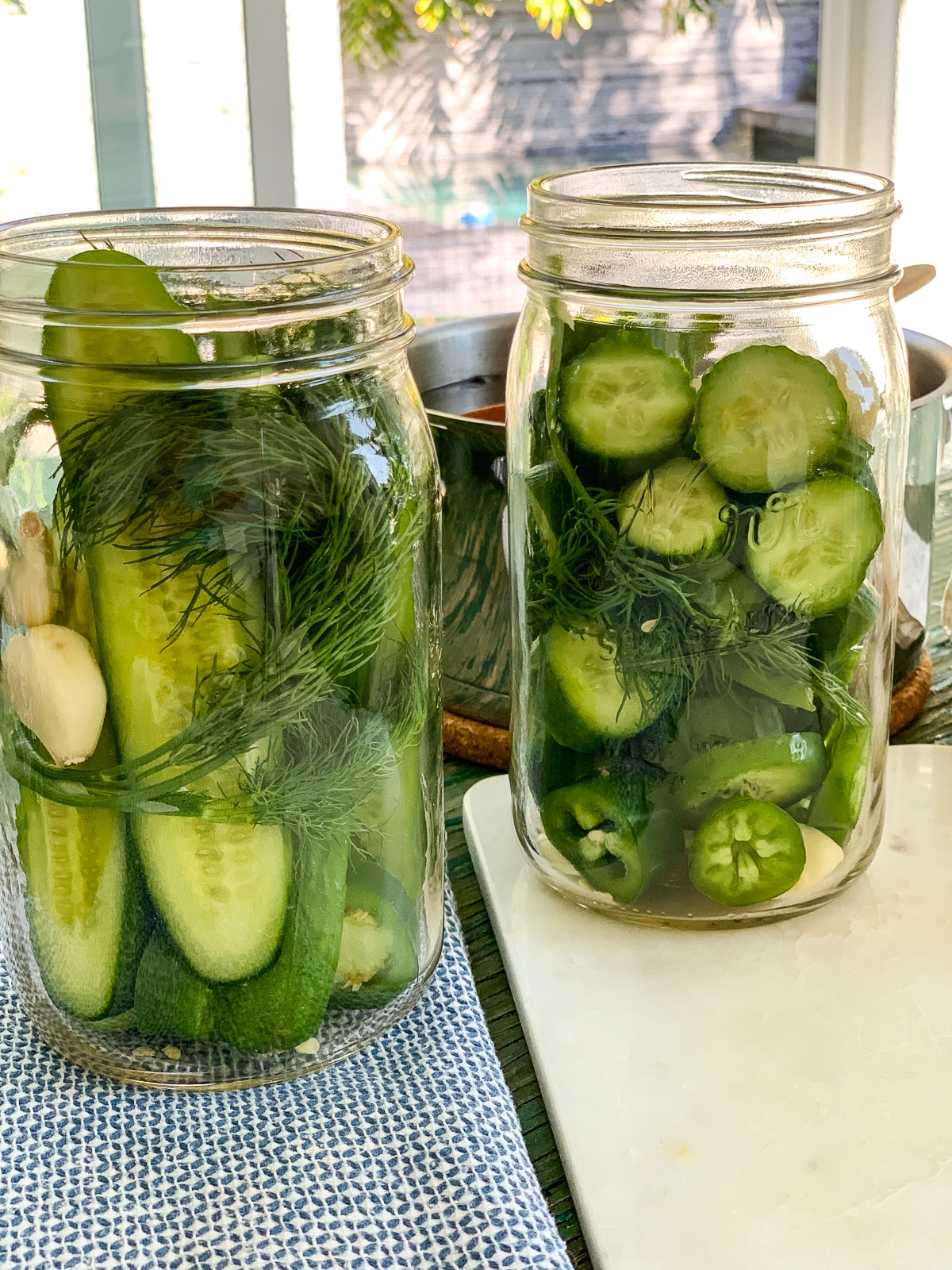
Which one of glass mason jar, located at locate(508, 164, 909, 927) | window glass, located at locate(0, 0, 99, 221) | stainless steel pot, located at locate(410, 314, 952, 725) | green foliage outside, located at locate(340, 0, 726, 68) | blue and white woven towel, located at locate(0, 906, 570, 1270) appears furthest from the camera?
green foliage outside, located at locate(340, 0, 726, 68)

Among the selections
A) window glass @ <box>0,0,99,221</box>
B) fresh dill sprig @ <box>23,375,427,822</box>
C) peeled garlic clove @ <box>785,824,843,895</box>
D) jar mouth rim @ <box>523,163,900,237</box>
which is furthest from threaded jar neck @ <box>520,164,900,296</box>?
window glass @ <box>0,0,99,221</box>

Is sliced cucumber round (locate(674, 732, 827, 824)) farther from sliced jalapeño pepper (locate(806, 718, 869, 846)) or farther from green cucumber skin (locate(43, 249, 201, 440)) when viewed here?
green cucumber skin (locate(43, 249, 201, 440))

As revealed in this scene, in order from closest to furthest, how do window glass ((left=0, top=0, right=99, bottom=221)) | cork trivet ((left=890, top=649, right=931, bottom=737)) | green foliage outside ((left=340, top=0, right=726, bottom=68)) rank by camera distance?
cork trivet ((left=890, top=649, right=931, bottom=737))
window glass ((left=0, top=0, right=99, bottom=221))
green foliage outside ((left=340, top=0, right=726, bottom=68))

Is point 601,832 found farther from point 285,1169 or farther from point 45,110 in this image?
point 45,110

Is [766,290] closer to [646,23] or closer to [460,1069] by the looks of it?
[460,1069]

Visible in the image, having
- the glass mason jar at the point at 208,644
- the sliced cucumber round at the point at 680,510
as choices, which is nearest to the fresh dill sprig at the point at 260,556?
the glass mason jar at the point at 208,644

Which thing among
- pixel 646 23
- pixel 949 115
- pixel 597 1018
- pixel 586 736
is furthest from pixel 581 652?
pixel 646 23

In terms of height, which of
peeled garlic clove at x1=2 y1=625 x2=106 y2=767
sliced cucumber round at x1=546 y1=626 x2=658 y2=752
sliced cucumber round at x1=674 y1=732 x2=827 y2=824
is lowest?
sliced cucumber round at x1=674 y1=732 x2=827 y2=824

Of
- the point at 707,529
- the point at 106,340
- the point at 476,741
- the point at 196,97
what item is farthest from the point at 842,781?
the point at 196,97
